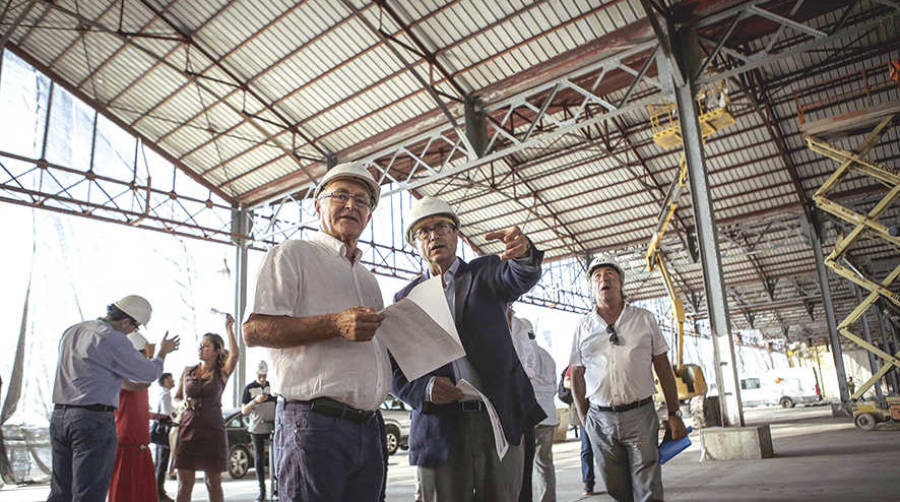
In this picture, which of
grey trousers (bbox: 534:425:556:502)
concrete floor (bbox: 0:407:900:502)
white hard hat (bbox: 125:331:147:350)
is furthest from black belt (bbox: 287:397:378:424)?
white hard hat (bbox: 125:331:147:350)

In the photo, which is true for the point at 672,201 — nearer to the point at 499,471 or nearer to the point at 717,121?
the point at 717,121

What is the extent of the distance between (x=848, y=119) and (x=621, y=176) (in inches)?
249

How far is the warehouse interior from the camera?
10.2m

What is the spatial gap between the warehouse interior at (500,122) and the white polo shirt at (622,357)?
2.57 meters

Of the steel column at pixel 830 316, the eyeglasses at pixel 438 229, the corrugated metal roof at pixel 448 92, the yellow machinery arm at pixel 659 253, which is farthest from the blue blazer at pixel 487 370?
the steel column at pixel 830 316

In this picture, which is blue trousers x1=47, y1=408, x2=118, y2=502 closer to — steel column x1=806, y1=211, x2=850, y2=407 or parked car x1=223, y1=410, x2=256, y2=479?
parked car x1=223, y1=410, x2=256, y2=479

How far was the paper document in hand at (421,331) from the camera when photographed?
2.04 metres

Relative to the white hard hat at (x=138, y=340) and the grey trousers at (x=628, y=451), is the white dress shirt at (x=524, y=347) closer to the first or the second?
the grey trousers at (x=628, y=451)

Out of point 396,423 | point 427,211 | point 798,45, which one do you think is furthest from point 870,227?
point 427,211

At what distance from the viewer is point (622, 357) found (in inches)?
155

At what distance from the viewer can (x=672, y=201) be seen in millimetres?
12906

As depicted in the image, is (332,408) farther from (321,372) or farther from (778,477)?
Result: (778,477)

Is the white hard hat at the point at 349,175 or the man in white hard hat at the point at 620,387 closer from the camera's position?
the white hard hat at the point at 349,175

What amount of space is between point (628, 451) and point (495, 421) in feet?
6.07
